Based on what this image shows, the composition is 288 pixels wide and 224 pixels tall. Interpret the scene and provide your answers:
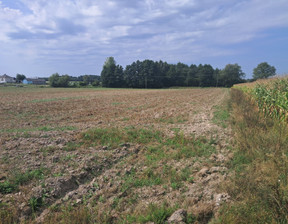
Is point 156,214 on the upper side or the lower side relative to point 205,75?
lower

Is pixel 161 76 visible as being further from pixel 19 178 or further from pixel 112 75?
pixel 19 178

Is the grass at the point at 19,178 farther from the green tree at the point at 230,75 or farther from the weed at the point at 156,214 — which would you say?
the green tree at the point at 230,75

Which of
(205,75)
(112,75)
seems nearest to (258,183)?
(112,75)

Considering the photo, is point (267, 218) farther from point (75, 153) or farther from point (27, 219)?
point (75, 153)

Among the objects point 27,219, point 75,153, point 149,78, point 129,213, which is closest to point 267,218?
point 129,213

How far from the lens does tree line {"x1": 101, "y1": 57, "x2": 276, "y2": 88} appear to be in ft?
277

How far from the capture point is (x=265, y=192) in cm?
359

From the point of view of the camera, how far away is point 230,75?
93125 millimetres

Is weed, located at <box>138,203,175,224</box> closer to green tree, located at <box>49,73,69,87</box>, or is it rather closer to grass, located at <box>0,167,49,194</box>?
grass, located at <box>0,167,49,194</box>

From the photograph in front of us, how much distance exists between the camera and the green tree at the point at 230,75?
9188cm

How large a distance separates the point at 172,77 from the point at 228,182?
91.6 meters

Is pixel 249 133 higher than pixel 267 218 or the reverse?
higher

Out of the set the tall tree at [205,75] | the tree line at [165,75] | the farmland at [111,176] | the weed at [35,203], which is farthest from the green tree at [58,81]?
the weed at [35,203]

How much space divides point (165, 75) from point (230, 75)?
1173 inches
